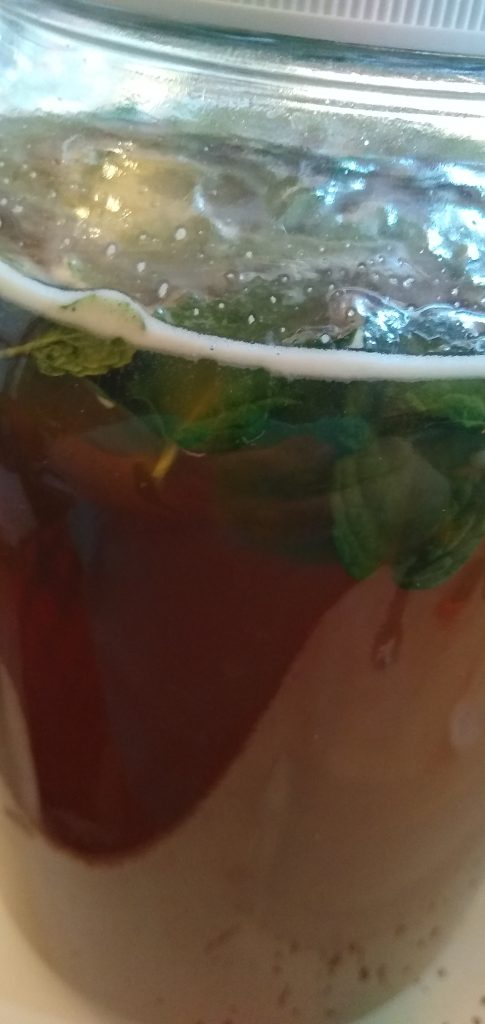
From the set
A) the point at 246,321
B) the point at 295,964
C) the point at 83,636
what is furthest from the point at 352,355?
the point at 295,964

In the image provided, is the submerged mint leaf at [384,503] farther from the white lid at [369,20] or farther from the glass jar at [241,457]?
the white lid at [369,20]

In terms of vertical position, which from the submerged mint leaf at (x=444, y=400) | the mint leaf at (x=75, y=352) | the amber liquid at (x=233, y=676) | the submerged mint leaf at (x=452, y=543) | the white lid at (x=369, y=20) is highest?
the white lid at (x=369, y=20)

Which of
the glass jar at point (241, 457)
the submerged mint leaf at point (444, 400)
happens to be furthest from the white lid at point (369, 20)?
the submerged mint leaf at point (444, 400)

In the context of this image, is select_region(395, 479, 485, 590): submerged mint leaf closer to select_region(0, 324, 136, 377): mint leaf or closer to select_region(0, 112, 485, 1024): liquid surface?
select_region(0, 112, 485, 1024): liquid surface

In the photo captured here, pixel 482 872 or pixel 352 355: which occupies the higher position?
pixel 352 355

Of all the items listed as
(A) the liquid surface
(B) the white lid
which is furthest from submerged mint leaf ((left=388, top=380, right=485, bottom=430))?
(B) the white lid

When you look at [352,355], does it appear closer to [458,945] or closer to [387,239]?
[387,239]
